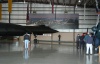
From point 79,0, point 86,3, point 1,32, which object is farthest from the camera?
point 86,3

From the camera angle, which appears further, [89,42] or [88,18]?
[88,18]

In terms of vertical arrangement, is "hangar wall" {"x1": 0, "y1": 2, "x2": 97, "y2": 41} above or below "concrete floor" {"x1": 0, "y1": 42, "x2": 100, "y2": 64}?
above

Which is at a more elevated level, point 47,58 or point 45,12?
point 45,12

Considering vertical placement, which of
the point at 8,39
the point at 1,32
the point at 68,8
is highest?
the point at 68,8

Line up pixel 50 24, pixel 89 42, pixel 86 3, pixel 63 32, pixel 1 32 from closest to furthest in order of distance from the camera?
pixel 89 42, pixel 1 32, pixel 50 24, pixel 86 3, pixel 63 32

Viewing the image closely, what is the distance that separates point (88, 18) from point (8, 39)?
15714 millimetres

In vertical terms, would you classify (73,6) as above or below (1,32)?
above

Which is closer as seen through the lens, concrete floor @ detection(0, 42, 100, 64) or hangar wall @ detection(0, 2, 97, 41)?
concrete floor @ detection(0, 42, 100, 64)

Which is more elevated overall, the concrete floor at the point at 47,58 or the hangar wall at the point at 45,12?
the hangar wall at the point at 45,12

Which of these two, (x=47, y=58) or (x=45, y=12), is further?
(x=45, y=12)

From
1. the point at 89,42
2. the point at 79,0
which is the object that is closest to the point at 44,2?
the point at 79,0

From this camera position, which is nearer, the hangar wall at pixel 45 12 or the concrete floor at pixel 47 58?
the concrete floor at pixel 47 58

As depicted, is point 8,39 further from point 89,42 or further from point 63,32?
point 89,42

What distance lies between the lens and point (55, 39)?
3766cm
